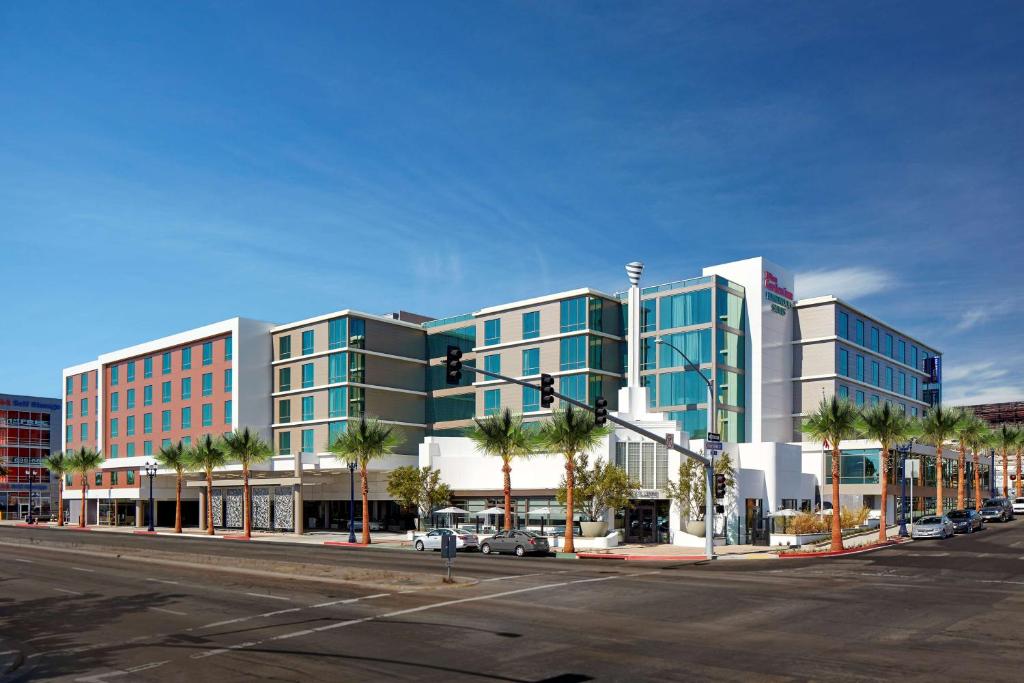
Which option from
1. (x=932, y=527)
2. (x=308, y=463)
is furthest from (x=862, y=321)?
(x=308, y=463)

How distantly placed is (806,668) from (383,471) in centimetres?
6866

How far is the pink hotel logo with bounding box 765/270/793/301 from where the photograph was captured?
90.8 metres

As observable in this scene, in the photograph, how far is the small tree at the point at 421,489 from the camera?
234 feet

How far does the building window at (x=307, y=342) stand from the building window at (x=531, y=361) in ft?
72.2

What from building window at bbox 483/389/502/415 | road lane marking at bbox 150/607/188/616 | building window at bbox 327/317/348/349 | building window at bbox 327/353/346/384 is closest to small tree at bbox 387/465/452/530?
building window at bbox 483/389/502/415

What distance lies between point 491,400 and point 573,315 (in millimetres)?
11989

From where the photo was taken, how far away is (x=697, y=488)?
207ft

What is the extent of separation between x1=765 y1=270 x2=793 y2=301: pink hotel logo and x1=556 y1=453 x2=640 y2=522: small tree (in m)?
36.2

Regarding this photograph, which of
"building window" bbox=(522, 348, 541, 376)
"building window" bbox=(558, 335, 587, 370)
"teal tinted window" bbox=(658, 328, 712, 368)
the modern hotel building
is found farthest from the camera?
"building window" bbox=(522, 348, 541, 376)

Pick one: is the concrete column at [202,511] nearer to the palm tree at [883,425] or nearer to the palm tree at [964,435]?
the palm tree at [883,425]

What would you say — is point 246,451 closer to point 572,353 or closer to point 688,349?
point 572,353

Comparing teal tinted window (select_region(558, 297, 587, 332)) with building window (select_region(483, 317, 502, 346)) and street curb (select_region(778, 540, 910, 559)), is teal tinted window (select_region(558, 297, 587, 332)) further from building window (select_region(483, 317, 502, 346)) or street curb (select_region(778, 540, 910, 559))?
street curb (select_region(778, 540, 910, 559))

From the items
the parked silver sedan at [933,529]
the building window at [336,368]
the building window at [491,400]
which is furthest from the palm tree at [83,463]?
the parked silver sedan at [933,529]

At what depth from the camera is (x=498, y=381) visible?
9169 cm
